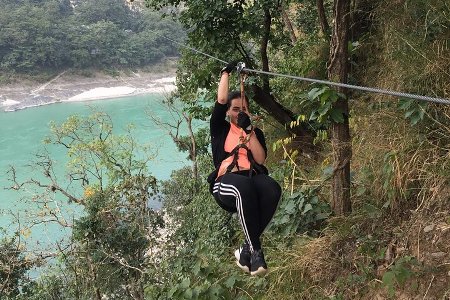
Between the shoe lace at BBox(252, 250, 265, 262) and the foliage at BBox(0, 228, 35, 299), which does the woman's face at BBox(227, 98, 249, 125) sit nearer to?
the shoe lace at BBox(252, 250, 265, 262)

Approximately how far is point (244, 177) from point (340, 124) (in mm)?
900

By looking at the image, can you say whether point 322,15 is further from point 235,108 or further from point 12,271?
point 12,271

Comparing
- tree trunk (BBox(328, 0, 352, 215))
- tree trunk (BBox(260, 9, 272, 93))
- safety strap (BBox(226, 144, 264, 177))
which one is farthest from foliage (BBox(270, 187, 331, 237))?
tree trunk (BBox(260, 9, 272, 93))

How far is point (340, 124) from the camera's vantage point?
2820mm

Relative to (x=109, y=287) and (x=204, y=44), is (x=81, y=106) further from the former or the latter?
(x=204, y=44)

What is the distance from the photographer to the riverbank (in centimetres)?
3988

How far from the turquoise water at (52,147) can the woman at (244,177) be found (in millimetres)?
14717

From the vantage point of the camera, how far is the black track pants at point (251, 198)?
2260 mm

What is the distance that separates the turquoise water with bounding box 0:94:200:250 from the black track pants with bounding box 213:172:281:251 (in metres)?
14.8

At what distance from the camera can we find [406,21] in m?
3.96

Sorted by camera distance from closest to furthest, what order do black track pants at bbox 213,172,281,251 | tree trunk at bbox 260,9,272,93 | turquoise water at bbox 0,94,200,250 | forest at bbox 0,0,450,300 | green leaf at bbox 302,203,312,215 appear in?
black track pants at bbox 213,172,281,251
forest at bbox 0,0,450,300
green leaf at bbox 302,203,312,215
tree trunk at bbox 260,9,272,93
turquoise water at bbox 0,94,200,250

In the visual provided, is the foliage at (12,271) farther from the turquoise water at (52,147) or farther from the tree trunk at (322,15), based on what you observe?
the tree trunk at (322,15)

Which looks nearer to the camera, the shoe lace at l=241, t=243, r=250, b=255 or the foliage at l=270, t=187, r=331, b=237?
the shoe lace at l=241, t=243, r=250, b=255

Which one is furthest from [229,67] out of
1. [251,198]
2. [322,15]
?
[322,15]
